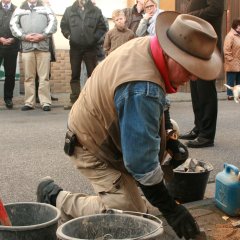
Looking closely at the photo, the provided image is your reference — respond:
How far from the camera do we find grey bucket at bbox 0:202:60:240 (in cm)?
281

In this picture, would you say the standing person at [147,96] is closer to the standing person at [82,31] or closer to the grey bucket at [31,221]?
the grey bucket at [31,221]

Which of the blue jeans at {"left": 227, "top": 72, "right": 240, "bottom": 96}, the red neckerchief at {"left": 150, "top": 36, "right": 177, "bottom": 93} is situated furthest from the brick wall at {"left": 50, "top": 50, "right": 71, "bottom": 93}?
the red neckerchief at {"left": 150, "top": 36, "right": 177, "bottom": 93}

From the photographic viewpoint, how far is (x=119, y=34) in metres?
9.88

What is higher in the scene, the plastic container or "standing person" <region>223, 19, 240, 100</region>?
the plastic container

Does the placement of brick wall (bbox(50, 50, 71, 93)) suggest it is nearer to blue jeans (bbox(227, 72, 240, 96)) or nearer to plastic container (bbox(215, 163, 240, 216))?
blue jeans (bbox(227, 72, 240, 96))

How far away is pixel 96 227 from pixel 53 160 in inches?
120

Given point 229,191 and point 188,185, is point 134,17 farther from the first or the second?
point 229,191

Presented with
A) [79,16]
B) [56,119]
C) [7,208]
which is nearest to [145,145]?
[7,208]

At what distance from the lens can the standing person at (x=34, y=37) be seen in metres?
9.66

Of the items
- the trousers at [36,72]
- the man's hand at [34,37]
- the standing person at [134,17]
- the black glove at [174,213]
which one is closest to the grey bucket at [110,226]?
the black glove at [174,213]

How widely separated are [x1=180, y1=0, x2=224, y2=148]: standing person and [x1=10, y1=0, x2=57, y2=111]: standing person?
3809 mm

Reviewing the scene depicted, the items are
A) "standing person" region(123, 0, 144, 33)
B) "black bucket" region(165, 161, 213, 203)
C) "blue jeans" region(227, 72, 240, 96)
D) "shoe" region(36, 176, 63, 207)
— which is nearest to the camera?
"shoe" region(36, 176, 63, 207)

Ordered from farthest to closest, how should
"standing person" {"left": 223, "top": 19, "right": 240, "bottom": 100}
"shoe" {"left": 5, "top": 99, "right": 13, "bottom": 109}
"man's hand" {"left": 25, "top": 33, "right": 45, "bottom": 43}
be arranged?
"standing person" {"left": 223, "top": 19, "right": 240, "bottom": 100}
"shoe" {"left": 5, "top": 99, "right": 13, "bottom": 109}
"man's hand" {"left": 25, "top": 33, "right": 45, "bottom": 43}

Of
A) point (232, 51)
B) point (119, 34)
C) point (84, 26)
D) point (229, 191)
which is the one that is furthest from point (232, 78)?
point (229, 191)
